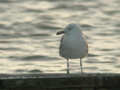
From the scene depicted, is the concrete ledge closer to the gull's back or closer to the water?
the gull's back

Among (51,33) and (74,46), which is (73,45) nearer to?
(74,46)

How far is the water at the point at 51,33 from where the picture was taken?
13.4m

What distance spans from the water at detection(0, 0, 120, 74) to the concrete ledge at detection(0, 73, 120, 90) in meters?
4.84

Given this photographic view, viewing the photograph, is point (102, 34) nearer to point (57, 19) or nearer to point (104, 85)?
point (57, 19)

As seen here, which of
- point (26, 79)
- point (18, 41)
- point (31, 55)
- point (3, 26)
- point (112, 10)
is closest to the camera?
point (26, 79)

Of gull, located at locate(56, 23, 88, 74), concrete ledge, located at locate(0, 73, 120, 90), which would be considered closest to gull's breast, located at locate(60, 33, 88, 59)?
gull, located at locate(56, 23, 88, 74)

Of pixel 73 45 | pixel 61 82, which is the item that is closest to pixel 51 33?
pixel 73 45

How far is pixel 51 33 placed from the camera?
18.0 meters

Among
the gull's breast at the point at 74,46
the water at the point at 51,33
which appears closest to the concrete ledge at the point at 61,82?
the gull's breast at the point at 74,46

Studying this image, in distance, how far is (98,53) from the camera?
48.4 ft

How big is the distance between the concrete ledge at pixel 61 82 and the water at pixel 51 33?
4.84 m

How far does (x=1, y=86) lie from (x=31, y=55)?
7.37m

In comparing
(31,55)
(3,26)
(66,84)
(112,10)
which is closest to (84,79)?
A: (66,84)

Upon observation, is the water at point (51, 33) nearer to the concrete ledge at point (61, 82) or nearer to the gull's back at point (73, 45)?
the gull's back at point (73, 45)
